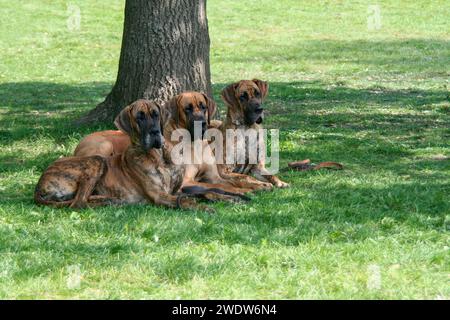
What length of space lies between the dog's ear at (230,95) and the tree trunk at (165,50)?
1799 millimetres

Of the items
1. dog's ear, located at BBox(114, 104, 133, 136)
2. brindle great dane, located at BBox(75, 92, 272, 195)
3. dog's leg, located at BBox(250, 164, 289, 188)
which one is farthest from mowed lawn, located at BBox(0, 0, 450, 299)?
dog's ear, located at BBox(114, 104, 133, 136)

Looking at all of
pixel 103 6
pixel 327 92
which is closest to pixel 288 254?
pixel 327 92

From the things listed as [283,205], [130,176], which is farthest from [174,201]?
[283,205]

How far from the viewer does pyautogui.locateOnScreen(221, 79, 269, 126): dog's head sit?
9438mm

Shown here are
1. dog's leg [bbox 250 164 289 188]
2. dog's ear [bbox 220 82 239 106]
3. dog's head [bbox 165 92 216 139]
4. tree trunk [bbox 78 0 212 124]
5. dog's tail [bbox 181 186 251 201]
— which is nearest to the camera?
dog's tail [bbox 181 186 251 201]

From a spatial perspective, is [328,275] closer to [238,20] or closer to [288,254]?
[288,254]

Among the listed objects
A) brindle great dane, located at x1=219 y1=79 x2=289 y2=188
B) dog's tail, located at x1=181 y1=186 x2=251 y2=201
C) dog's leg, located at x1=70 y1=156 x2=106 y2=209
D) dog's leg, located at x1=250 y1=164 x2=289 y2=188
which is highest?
brindle great dane, located at x1=219 y1=79 x2=289 y2=188

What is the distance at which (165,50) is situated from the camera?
11.3 m

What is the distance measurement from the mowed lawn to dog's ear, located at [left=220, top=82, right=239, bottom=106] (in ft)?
3.53

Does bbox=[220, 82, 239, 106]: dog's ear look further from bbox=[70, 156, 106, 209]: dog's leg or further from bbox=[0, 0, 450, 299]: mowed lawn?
bbox=[70, 156, 106, 209]: dog's leg

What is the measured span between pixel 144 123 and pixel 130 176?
617 mm

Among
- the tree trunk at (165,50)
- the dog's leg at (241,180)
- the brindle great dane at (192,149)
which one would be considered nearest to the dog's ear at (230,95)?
the brindle great dane at (192,149)

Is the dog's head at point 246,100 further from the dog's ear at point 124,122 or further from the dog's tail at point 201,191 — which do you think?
the dog's ear at point 124,122

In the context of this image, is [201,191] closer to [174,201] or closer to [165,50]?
[174,201]
